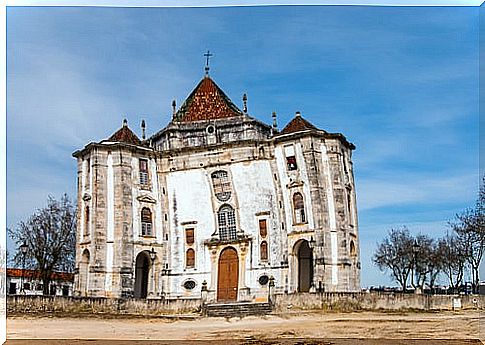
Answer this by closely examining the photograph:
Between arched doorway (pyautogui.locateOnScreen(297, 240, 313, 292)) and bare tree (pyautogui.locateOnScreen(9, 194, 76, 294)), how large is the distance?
4.21 metres

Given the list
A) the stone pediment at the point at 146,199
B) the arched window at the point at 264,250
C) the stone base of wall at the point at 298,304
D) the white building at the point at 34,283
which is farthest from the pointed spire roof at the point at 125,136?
the arched window at the point at 264,250

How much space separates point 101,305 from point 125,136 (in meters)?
3.11

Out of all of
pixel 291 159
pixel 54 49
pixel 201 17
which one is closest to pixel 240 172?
pixel 291 159

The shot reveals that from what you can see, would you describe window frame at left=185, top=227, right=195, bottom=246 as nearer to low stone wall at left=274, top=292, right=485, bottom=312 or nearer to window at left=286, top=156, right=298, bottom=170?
low stone wall at left=274, top=292, right=485, bottom=312

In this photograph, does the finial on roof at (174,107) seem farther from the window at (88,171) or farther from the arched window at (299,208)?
the arched window at (299,208)

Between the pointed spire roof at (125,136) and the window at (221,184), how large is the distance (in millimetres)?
1608

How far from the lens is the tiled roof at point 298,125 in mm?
15281

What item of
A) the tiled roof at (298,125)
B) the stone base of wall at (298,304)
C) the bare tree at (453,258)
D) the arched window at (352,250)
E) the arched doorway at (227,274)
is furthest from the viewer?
the arched doorway at (227,274)

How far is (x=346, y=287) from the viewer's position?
15.4 metres

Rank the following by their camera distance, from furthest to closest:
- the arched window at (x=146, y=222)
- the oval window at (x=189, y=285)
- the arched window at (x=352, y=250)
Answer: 1. the arched window at (x=146, y=222)
2. the oval window at (x=189, y=285)
3. the arched window at (x=352, y=250)

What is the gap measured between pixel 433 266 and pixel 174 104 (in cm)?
556

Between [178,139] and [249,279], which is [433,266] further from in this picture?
[178,139]

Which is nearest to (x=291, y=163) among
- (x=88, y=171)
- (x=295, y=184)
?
(x=295, y=184)

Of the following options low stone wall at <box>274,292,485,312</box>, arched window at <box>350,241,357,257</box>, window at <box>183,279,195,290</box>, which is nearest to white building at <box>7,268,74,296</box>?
window at <box>183,279,195,290</box>
